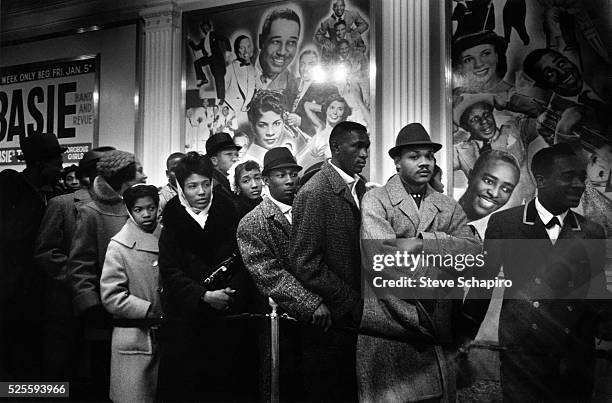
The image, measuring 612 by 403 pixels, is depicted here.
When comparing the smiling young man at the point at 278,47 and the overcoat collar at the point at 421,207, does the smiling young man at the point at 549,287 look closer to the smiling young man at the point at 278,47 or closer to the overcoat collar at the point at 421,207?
the overcoat collar at the point at 421,207

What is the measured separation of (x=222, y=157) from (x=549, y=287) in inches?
60.0

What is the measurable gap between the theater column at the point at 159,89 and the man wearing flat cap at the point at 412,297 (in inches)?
38.8

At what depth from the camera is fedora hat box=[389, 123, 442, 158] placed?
9.52ft

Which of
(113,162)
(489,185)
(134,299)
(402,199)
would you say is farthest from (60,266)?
(489,185)

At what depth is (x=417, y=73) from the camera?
2.93 m

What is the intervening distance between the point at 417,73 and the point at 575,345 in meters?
1.31

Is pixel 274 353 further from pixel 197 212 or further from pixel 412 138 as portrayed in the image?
pixel 412 138

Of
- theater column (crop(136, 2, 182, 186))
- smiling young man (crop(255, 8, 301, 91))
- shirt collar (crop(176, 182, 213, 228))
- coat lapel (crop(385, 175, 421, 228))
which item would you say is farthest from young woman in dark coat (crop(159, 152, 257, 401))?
coat lapel (crop(385, 175, 421, 228))

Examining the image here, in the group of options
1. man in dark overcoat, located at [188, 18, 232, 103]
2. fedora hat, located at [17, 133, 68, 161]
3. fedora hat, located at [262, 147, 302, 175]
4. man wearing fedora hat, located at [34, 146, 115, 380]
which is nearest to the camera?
fedora hat, located at [262, 147, 302, 175]

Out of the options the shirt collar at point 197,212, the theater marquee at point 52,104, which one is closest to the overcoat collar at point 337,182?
the shirt collar at point 197,212

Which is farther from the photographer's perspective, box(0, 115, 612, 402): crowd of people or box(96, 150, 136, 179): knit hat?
box(96, 150, 136, 179): knit hat

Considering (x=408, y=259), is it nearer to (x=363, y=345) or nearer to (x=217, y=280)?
(x=363, y=345)

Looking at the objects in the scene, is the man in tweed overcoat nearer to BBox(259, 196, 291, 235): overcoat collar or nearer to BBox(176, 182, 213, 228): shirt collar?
BBox(259, 196, 291, 235): overcoat collar

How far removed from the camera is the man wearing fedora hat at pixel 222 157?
3.11 meters
